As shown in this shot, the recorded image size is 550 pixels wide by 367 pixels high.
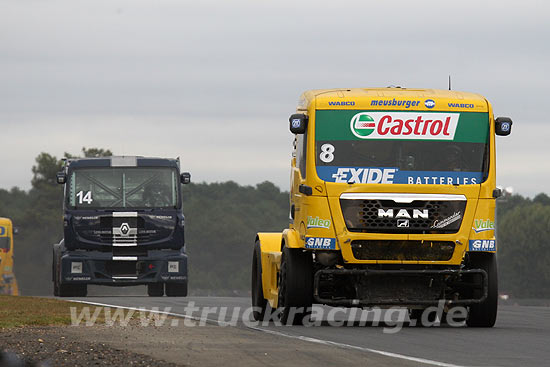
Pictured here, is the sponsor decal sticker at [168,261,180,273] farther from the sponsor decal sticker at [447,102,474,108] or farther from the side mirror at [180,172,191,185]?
the sponsor decal sticker at [447,102,474,108]

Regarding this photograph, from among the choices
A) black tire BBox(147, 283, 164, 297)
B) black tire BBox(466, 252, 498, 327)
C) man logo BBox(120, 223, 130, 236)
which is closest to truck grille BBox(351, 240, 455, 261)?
black tire BBox(466, 252, 498, 327)

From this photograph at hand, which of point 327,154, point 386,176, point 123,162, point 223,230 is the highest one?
point 123,162

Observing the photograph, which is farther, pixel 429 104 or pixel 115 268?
pixel 115 268

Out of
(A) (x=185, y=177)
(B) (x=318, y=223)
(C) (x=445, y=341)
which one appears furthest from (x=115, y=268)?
(C) (x=445, y=341)

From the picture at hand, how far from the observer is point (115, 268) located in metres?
30.0

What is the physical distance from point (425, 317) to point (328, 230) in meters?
3.12

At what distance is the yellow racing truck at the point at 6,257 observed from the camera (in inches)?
1873

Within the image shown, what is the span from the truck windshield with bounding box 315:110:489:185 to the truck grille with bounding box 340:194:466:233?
27 cm

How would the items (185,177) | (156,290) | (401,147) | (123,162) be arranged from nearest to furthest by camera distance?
(401,147)
(123,162)
(185,177)
(156,290)

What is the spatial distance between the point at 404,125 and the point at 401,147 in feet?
1.02

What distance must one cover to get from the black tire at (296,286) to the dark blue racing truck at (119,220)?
13.1 metres

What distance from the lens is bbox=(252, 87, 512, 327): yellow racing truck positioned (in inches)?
651

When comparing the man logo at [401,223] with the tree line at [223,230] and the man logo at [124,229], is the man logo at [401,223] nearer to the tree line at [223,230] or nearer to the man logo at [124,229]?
the man logo at [124,229]

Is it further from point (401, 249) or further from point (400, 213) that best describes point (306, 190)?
point (401, 249)
